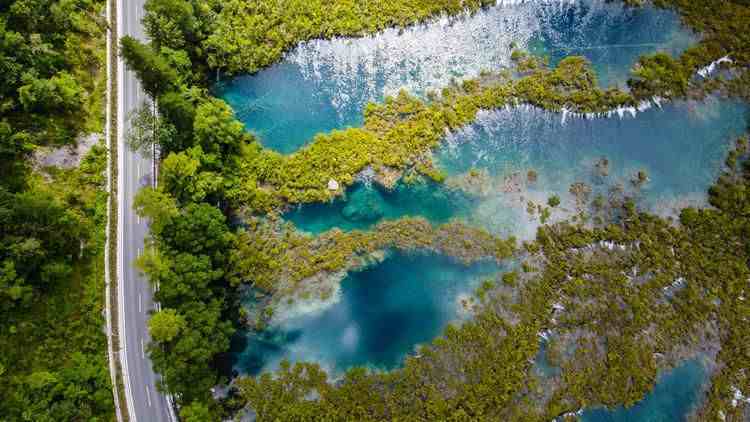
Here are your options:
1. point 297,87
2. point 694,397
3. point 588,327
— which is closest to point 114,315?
point 297,87

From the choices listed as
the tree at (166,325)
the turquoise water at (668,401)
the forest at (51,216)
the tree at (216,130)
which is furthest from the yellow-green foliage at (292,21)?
the turquoise water at (668,401)

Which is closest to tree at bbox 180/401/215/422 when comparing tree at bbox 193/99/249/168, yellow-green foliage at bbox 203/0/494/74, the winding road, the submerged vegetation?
the winding road

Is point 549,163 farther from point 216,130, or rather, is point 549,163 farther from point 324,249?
point 216,130

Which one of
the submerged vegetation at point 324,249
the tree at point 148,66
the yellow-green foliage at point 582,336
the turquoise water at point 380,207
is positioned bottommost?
the yellow-green foliage at point 582,336

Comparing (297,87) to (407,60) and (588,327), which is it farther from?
(588,327)

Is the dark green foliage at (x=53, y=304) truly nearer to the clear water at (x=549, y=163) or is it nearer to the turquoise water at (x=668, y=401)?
the clear water at (x=549, y=163)

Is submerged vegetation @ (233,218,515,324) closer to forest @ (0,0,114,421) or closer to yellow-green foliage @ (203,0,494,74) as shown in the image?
forest @ (0,0,114,421)

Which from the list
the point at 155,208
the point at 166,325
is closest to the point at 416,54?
the point at 155,208
